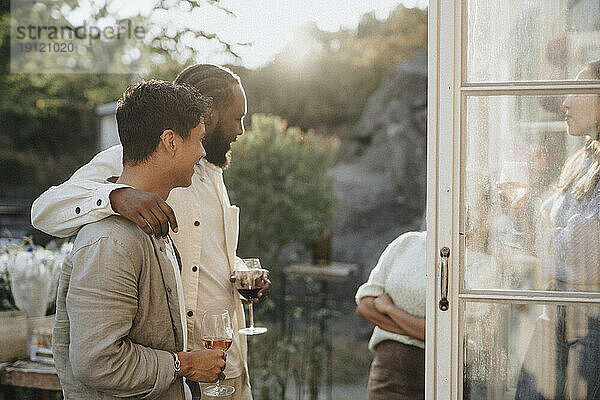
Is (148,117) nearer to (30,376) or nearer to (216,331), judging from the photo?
(216,331)

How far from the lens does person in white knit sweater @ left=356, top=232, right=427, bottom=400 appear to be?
2.52m

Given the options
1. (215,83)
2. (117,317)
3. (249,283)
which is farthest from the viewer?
(215,83)

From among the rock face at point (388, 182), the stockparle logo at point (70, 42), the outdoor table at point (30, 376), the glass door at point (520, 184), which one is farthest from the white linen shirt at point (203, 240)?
the rock face at point (388, 182)

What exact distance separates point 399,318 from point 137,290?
3.87 ft

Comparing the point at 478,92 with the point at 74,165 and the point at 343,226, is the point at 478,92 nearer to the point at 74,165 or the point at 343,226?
the point at 343,226

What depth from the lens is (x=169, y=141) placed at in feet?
5.81

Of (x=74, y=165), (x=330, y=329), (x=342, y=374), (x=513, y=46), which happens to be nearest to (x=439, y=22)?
(x=513, y=46)

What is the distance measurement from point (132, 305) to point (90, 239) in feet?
0.57

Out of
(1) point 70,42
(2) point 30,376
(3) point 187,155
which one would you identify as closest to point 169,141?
(3) point 187,155

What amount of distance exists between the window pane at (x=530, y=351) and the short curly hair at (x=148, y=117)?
92cm

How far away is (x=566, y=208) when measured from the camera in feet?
6.30

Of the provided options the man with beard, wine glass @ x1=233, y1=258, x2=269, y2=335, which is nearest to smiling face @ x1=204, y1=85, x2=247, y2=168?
the man with beard

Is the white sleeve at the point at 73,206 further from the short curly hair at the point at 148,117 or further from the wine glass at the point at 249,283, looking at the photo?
the wine glass at the point at 249,283

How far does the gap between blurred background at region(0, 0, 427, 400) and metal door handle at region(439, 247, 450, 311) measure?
2724mm
